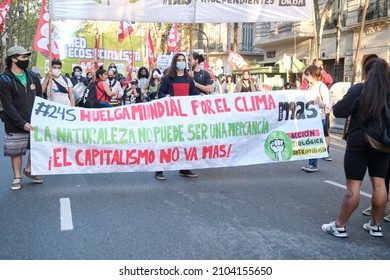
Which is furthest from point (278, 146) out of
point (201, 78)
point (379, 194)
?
point (379, 194)

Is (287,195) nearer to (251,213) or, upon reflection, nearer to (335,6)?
(251,213)

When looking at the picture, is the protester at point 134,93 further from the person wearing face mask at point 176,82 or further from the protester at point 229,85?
the person wearing face mask at point 176,82

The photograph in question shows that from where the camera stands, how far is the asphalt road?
152 inches

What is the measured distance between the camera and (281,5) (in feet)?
26.1

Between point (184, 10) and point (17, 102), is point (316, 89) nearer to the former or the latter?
point (184, 10)

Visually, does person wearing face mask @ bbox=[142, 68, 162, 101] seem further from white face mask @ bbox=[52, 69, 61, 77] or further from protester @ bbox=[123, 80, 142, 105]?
white face mask @ bbox=[52, 69, 61, 77]

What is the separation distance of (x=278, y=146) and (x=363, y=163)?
2.48m

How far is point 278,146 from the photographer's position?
662cm

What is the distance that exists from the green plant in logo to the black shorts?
234 centimetres

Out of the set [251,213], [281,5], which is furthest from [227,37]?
[251,213]

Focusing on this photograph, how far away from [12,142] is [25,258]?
8.64 feet

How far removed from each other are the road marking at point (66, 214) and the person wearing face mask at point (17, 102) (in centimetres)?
99

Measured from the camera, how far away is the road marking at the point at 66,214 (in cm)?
447

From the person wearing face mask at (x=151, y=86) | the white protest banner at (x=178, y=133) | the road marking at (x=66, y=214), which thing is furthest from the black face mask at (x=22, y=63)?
the person wearing face mask at (x=151, y=86)
